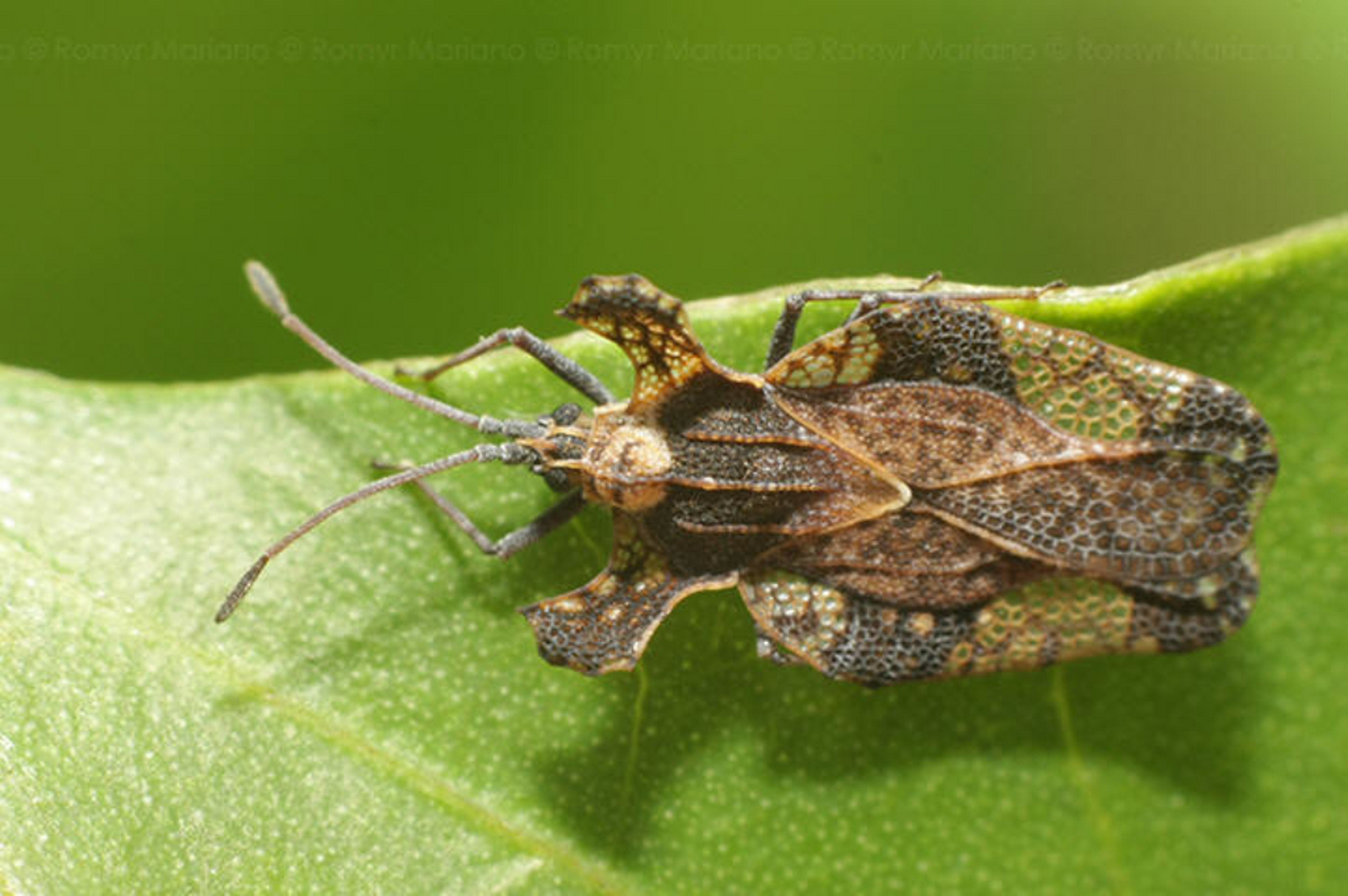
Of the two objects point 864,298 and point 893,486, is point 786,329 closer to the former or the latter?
point 864,298

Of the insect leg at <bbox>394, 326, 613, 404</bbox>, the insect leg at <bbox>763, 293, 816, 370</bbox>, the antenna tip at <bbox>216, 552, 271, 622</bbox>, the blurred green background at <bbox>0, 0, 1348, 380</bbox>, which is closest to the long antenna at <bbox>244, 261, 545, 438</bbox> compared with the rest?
the insect leg at <bbox>394, 326, 613, 404</bbox>

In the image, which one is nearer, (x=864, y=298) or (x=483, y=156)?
(x=864, y=298)

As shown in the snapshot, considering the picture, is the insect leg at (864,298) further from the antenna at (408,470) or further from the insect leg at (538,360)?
the antenna at (408,470)

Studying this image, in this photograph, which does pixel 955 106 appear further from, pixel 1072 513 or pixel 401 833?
pixel 401 833

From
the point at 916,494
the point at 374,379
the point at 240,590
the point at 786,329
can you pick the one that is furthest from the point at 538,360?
the point at 916,494

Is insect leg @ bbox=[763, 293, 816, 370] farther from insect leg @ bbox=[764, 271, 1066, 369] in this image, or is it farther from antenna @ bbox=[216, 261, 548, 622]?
antenna @ bbox=[216, 261, 548, 622]

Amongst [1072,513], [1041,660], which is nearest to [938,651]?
[1041,660]
